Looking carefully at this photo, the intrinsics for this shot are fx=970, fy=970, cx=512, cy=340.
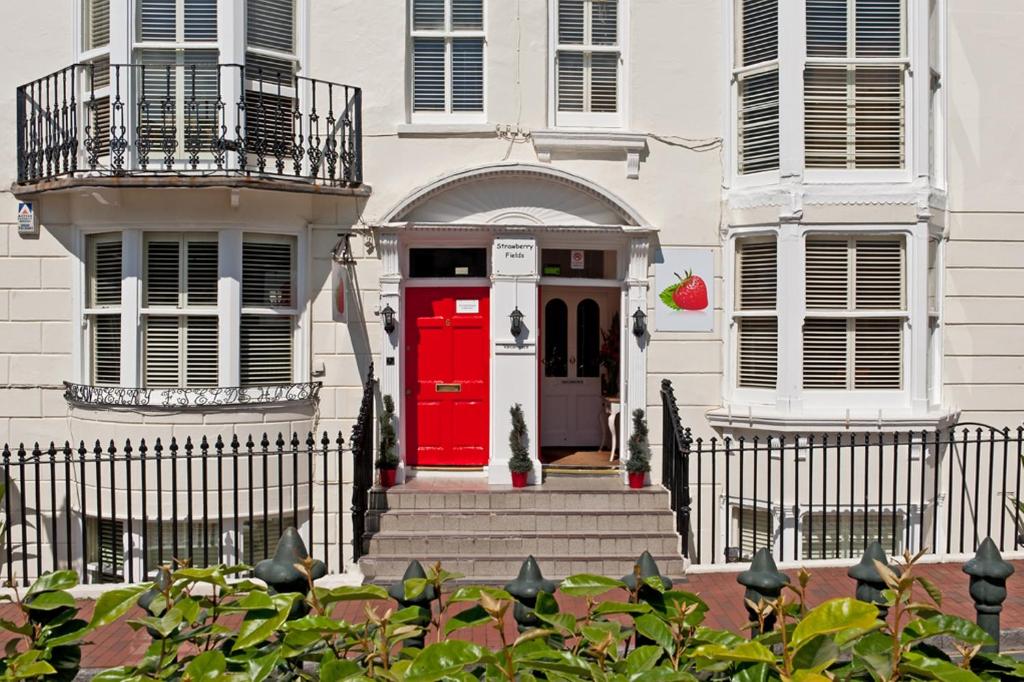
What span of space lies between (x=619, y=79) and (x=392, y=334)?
3.98 meters

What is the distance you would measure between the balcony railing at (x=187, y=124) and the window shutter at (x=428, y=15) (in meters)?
1.18

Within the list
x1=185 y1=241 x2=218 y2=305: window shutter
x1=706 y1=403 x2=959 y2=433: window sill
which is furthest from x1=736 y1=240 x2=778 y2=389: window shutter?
x1=185 y1=241 x2=218 y2=305: window shutter

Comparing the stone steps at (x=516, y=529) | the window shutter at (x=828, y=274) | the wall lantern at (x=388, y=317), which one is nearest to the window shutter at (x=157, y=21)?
the wall lantern at (x=388, y=317)

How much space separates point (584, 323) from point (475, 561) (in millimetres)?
4261

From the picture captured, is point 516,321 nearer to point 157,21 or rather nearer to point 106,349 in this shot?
point 106,349

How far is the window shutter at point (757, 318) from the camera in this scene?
36.2ft

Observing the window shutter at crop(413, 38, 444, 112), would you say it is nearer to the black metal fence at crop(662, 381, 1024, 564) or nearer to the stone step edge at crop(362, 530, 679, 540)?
the black metal fence at crop(662, 381, 1024, 564)

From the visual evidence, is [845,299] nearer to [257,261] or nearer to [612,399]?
[612,399]

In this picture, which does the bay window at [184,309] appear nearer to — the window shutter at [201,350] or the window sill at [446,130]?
the window shutter at [201,350]

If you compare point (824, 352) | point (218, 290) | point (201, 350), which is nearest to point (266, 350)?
point (201, 350)

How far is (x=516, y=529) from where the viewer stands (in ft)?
32.8

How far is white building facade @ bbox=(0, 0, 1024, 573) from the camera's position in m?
10.5

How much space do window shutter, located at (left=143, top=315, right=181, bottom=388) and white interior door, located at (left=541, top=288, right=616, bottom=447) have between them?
460cm

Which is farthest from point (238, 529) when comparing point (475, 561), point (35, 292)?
point (35, 292)
